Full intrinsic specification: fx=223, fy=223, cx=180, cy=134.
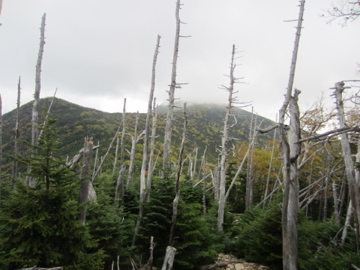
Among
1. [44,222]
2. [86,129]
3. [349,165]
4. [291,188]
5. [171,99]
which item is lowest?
[44,222]

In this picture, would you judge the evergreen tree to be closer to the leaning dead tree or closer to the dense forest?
the dense forest

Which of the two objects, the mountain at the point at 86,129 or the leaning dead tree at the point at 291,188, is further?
the mountain at the point at 86,129

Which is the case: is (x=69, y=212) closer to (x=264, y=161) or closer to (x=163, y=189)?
(x=163, y=189)

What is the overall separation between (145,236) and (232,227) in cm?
700

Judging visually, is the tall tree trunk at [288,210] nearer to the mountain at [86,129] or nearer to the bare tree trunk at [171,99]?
the bare tree trunk at [171,99]

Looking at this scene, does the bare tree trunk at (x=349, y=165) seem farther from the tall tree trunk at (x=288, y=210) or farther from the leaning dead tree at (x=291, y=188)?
the tall tree trunk at (x=288, y=210)

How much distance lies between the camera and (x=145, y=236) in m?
6.73

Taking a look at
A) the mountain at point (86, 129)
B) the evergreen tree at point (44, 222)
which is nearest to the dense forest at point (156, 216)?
the evergreen tree at point (44, 222)

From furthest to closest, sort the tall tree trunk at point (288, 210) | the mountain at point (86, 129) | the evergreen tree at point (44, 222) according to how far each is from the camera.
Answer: the mountain at point (86, 129) < the tall tree trunk at point (288, 210) < the evergreen tree at point (44, 222)

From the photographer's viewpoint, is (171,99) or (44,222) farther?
(171,99)

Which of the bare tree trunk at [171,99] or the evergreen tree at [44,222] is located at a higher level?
the bare tree trunk at [171,99]

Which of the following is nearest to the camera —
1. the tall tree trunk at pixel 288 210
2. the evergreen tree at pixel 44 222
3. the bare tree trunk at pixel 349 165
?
the evergreen tree at pixel 44 222

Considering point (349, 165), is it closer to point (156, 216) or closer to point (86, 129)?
point (156, 216)

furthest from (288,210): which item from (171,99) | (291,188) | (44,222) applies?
(171,99)
